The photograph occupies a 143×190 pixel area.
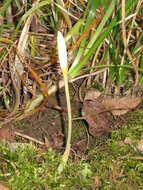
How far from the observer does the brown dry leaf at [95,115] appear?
1.23 m

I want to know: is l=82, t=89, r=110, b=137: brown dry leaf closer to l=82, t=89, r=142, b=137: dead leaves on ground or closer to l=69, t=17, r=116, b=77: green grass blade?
l=82, t=89, r=142, b=137: dead leaves on ground

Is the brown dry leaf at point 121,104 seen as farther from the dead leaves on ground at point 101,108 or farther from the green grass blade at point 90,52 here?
the green grass blade at point 90,52

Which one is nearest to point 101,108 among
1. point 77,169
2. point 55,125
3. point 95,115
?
point 95,115

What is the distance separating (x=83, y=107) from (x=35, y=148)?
23 centimetres

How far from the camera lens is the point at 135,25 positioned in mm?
1292

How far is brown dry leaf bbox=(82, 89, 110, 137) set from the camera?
4.05ft

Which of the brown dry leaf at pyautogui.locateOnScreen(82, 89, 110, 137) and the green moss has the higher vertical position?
the brown dry leaf at pyautogui.locateOnScreen(82, 89, 110, 137)

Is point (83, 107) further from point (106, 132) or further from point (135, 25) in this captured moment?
point (135, 25)

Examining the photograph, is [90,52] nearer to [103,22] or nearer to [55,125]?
[103,22]

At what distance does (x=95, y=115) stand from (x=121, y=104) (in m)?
0.09

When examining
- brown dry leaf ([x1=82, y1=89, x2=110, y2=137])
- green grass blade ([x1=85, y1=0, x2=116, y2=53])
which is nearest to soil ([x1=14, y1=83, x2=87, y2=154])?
brown dry leaf ([x1=82, y1=89, x2=110, y2=137])

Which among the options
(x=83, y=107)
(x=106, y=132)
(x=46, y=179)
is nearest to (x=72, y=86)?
(x=83, y=107)

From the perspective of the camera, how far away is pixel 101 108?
1.28 m

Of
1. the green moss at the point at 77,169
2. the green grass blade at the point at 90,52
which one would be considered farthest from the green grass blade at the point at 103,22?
the green moss at the point at 77,169
